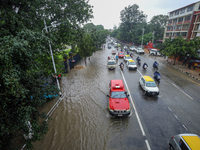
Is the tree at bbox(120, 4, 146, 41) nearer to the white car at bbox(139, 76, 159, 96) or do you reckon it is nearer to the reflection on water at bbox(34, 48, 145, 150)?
the white car at bbox(139, 76, 159, 96)

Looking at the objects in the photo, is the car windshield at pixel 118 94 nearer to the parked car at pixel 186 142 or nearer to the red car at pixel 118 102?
the red car at pixel 118 102

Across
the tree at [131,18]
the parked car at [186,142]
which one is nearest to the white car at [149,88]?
the parked car at [186,142]

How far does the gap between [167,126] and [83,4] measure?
509 inches

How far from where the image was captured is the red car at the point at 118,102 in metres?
8.58

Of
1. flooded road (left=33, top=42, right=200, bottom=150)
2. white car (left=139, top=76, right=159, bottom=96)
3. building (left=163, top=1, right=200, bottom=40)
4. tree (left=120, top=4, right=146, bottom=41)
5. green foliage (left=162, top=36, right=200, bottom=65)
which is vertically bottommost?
flooded road (left=33, top=42, right=200, bottom=150)

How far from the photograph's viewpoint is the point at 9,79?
3053mm

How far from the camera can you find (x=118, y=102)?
9.21m

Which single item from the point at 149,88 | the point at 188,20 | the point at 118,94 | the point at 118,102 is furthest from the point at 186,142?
the point at 188,20

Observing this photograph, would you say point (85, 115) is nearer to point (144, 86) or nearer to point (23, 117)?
point (23, 117)

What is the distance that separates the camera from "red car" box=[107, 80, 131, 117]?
8.58 metres

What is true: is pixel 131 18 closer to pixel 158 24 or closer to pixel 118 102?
pixel 158 24

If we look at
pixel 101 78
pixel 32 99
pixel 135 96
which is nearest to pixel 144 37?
pixel 101 78

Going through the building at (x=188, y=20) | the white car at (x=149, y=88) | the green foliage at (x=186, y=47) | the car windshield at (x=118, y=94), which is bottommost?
the white car at (x=149, y=88)

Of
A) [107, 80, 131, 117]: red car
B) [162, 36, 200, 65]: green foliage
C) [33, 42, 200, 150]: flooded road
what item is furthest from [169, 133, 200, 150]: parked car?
[162, 36, 200, 65]: green foliage
